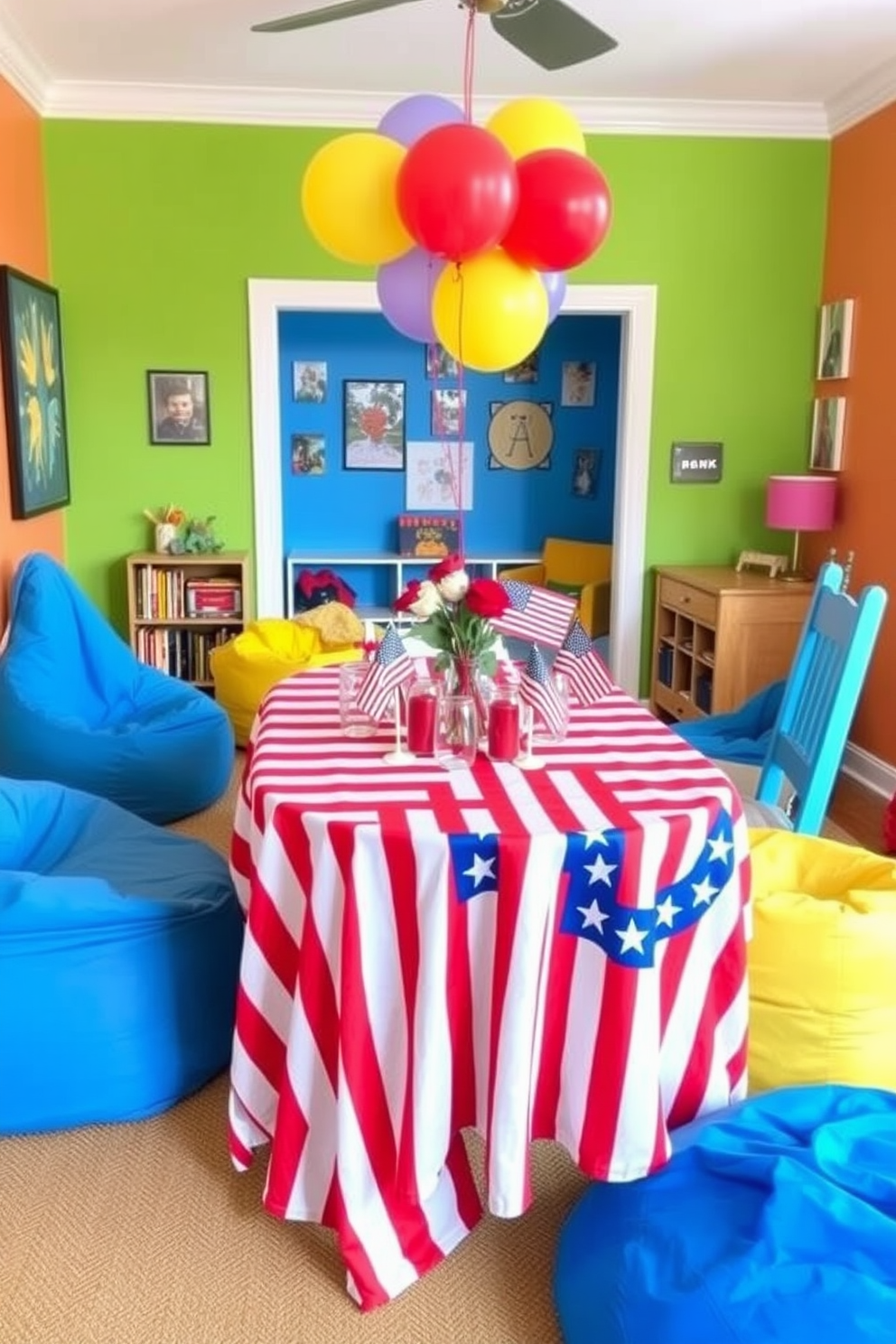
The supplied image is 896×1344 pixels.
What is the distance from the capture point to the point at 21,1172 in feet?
7.04

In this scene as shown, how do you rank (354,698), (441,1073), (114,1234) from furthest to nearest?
(354,698) < (114,1234) < (441,1073)

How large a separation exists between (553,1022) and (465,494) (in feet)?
16.2

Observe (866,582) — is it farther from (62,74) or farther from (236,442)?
(62,74)

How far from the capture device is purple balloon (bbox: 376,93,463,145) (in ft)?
9.50

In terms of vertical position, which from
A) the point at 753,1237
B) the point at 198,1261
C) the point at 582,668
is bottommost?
the point at 198,1261

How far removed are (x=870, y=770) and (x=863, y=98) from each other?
2.81 metres

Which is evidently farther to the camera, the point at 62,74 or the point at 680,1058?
the point at 62,74

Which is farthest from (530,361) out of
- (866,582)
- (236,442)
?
(866,582)

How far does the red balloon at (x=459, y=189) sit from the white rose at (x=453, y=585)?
0.85 metres

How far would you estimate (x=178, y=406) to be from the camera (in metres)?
4.94

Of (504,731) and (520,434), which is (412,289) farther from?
(520,434)

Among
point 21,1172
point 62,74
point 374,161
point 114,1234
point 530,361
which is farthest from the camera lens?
point 530,361

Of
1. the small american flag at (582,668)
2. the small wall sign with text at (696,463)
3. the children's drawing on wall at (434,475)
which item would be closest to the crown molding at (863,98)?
the small wall sign with text at (696,463)

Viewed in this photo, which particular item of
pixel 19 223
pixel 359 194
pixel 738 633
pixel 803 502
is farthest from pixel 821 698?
pixel 19 223
